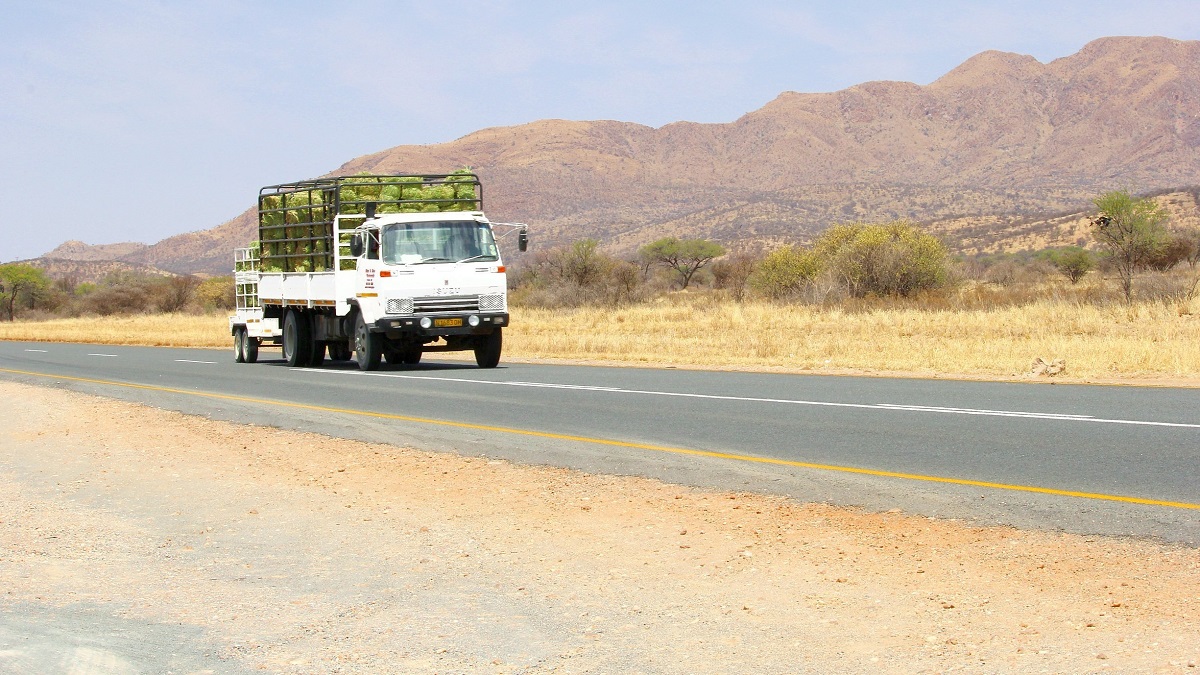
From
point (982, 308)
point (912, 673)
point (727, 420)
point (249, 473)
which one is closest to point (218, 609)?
point (912, 673)

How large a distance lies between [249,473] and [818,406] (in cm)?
647

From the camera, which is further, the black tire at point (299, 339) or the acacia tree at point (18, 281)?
the acacia tree at point (18, 281)

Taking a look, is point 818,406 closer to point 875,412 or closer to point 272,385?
point 875,412

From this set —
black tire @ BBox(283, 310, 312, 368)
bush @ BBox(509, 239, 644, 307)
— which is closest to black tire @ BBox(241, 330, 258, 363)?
black tire @ BBox(283, 310, 312, 368)

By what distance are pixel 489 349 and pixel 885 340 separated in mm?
10078

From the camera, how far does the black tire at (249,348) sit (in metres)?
28.2

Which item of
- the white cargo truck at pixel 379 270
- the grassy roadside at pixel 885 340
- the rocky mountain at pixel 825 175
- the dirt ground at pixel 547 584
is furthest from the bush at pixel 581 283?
the rocky mountain at pixel 825 175

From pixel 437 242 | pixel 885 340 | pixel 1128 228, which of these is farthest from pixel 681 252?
pixel 437 242

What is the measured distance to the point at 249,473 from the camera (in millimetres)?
11328

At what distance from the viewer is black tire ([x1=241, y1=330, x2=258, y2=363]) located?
92.5 feet

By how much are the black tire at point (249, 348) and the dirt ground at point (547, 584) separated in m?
17.7

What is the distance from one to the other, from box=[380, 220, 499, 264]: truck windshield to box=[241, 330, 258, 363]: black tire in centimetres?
747

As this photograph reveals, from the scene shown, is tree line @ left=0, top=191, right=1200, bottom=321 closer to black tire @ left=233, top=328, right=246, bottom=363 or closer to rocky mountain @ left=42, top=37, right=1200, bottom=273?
black tire @ left=233, top=328, right=246, bottom=363

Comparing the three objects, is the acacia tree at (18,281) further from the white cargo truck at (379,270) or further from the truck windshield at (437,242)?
the truck windshield at (437,242)
